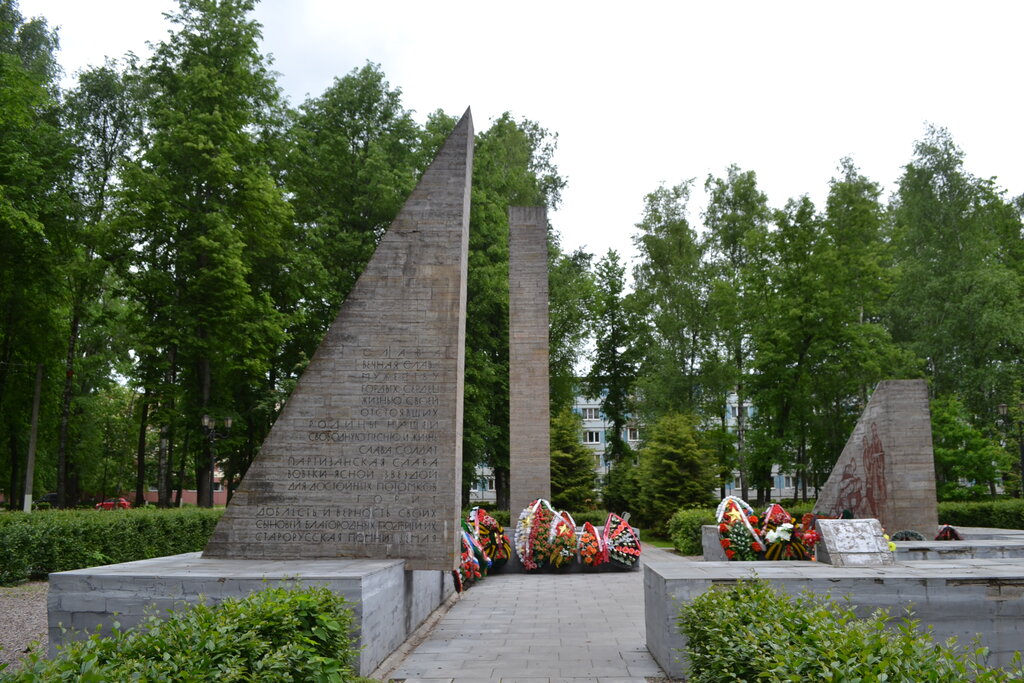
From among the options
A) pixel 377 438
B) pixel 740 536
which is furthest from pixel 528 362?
pixel 377 438

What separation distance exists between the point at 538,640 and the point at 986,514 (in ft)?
53.9

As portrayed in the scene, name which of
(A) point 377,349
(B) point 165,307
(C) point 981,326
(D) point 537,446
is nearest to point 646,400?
(C) point 981,326

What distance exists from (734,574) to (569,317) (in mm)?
24235

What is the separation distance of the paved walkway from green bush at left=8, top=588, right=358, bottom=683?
5.78 ft

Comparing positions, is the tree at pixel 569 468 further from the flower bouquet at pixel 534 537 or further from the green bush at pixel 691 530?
the flower bouquet at pixel 534 537

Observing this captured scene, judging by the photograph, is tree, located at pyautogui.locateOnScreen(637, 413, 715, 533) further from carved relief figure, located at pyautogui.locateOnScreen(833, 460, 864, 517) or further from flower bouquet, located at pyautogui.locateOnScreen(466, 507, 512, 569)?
carved relief figure, located at pyautogui.locateOnScreen(833, 460, 864, 517)

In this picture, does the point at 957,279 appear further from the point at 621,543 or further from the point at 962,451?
the point at 621,543

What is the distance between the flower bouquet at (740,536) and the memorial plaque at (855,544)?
240 cm

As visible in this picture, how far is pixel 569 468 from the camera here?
30109 mm

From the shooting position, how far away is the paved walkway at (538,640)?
624cm

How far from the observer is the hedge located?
1255 centimetres

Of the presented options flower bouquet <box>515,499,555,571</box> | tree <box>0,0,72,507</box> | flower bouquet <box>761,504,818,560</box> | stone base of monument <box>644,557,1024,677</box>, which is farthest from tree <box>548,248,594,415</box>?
stone base of monument <box>644,557,1024,677</box>

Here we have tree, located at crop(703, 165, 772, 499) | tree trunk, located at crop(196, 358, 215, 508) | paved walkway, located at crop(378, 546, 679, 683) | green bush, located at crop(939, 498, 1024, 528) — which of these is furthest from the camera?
tree, located at crop(703, 165, 772, 499)

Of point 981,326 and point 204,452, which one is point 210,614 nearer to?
point 204,452
